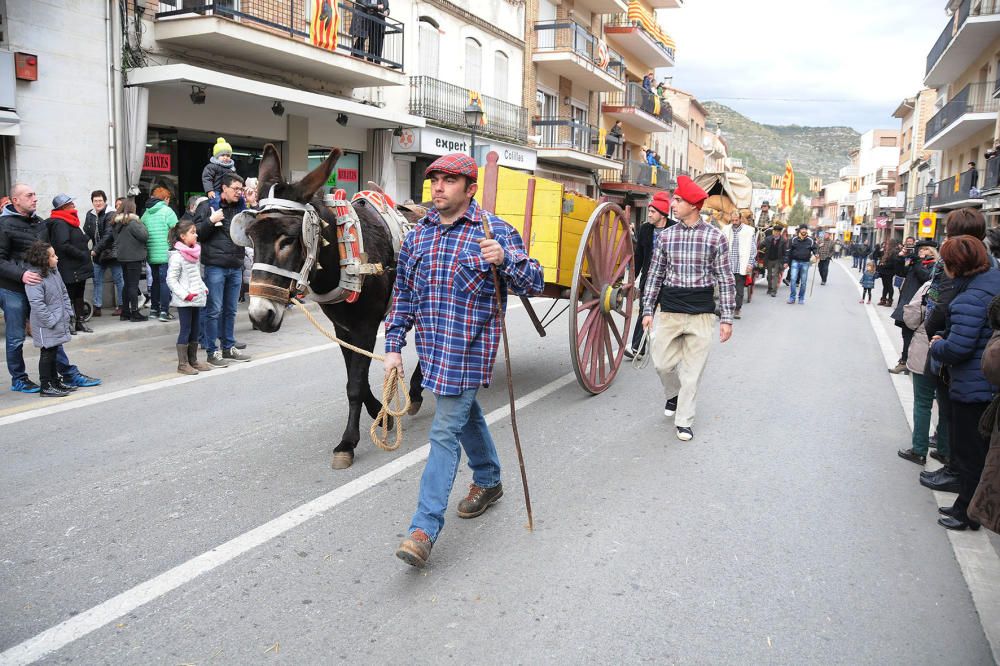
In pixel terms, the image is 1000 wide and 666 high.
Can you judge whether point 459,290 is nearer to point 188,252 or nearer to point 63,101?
point 188,252

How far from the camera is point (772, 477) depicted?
4.75 m

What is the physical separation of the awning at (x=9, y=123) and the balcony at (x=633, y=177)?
2482cm

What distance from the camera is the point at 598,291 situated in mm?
6625

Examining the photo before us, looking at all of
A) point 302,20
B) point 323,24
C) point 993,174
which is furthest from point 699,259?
point 993,174

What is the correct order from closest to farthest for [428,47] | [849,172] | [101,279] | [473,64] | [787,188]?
[101,279], [428,47], [473,64], [787,188], [849,172]

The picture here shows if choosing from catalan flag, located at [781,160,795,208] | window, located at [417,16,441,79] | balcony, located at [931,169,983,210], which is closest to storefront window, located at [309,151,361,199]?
window, located at [417,16,441,79]

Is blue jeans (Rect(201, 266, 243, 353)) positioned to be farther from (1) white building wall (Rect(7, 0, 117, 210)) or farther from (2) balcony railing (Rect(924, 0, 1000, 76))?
(2) balcony railing (Rect(924, 0, 1000, 76))

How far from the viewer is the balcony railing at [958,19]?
84.5ft

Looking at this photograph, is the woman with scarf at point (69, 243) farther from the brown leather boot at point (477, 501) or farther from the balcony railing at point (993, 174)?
the balcony railing at point (993, 174)

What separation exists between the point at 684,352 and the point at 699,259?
0.74m

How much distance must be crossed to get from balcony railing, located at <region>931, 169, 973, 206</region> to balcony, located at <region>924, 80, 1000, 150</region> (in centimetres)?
176

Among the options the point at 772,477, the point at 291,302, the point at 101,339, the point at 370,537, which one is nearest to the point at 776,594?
the point at 772,477

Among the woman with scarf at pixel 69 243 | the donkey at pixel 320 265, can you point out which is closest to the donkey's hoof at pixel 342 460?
the donkey at pixel 320 265

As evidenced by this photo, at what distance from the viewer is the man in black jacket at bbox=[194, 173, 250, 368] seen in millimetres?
7336
